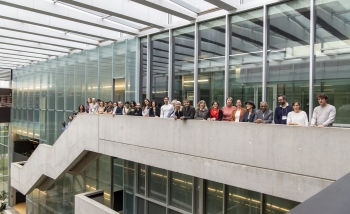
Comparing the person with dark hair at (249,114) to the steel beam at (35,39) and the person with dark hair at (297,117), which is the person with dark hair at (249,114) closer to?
the person with dark hair at (297,117)

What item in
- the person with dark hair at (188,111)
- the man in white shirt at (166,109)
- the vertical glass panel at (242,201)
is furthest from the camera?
the vertical glass panel at (242,201)

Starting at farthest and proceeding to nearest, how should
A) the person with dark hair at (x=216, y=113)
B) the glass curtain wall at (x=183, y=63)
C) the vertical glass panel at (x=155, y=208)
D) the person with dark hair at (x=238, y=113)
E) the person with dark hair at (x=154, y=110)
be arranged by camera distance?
the vertical glass panel at (x=155, y=208), the glass curtain wall at (x=183, y=63), the person with dark hair at (x=154, y=110), the person with dark hair at (x=216, y=113), the person with dark hair at (x=238, y=113)

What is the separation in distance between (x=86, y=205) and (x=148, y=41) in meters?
7.78

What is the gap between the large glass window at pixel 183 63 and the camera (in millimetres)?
12227

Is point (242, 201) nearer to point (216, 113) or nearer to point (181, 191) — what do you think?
point (181, 191)

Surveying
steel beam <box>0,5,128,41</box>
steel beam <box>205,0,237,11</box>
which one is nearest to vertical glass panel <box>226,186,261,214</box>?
steel beam <box>205,0,237,11</box>

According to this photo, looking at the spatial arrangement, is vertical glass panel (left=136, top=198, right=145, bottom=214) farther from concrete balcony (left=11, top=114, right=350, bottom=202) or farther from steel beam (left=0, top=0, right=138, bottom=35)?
steel beam (left=0, top=0, right=138, bottom=35)

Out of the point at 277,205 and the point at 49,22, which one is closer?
the point at 277,205

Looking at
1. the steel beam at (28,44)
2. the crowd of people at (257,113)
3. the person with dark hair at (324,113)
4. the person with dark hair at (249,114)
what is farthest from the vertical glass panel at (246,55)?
the steel beam at (28,44)

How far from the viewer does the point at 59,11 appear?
11.1 meters

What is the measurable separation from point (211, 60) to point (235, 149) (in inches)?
205

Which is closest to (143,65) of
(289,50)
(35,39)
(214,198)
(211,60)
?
(211,60)

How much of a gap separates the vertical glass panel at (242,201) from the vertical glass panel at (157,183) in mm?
3352

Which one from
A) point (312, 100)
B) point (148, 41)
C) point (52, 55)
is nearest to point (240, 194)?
point (312, 100)
